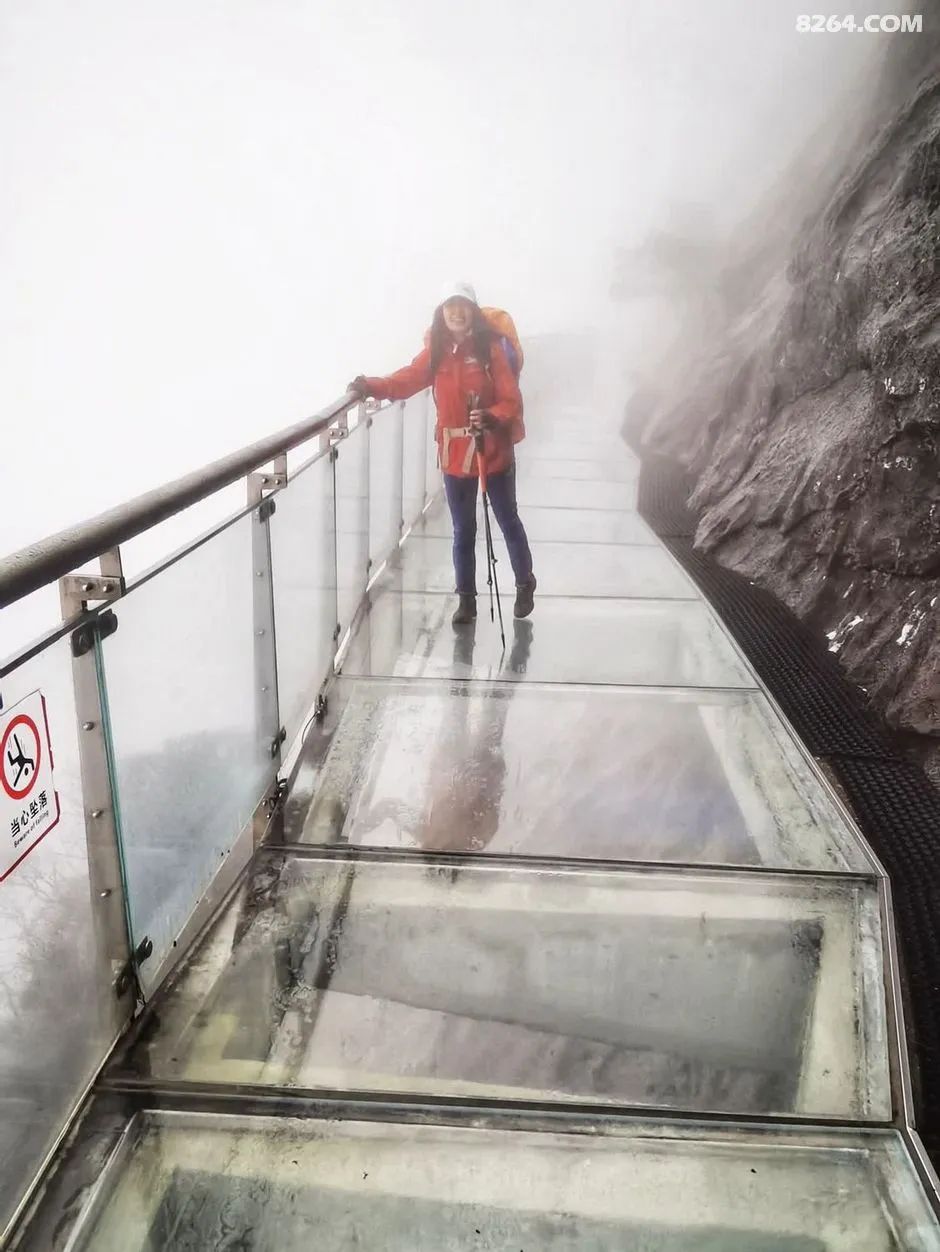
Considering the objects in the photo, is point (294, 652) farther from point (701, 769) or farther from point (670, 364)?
point (670, 364)

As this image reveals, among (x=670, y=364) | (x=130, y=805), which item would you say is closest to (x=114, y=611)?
(x=130, y=805)

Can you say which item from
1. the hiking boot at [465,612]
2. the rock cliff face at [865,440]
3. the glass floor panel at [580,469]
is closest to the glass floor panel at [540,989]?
the rock cliff face at [865,440]

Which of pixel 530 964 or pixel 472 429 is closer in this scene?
pixel 530 964

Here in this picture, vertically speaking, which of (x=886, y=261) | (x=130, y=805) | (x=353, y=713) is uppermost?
(x=886, y=261)

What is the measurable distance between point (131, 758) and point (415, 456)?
5.31 metres

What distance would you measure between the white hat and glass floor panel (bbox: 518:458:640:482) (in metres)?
5.06

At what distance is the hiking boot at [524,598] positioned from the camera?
4980 mm

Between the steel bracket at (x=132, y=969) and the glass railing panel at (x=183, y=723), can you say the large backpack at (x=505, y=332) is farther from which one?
the steel bracket at (x=132, y=969)

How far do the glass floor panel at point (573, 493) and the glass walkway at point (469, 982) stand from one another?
4583 mm

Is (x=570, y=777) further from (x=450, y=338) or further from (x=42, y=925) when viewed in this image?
(x=450, y=338)

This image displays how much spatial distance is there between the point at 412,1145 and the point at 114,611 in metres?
1.25

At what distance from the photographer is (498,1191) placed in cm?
163

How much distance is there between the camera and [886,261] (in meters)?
4.65

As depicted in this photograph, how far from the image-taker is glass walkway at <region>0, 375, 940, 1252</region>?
1.60 metres
